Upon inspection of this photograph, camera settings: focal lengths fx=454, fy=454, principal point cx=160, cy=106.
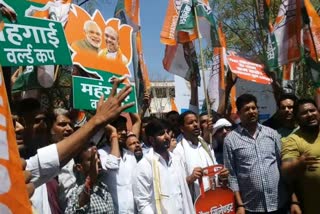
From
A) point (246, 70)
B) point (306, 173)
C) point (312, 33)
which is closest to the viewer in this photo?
point (306, 173)

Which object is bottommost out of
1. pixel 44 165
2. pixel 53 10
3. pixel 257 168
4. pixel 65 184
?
pixel 257 168

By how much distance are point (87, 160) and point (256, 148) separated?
162 centimetres

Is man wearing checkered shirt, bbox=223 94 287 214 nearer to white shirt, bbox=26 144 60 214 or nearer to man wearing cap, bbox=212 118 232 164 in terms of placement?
man wearing cap, bbox=212 118 232 164

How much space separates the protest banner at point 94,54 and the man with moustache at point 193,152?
0.65m

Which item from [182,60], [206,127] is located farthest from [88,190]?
[182,60]

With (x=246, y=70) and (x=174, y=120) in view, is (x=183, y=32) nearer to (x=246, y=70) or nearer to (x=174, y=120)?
(x=246, y=70)

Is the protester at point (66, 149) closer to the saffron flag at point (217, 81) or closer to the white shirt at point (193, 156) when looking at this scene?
the white shirt at point (193, 156)

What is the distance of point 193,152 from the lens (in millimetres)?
4508

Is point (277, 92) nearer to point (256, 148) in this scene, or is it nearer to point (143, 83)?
point (143, 83)

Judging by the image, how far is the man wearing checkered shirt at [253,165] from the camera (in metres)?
3.97

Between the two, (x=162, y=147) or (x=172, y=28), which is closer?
(x=162, y=147)

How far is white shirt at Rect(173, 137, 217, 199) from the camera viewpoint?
14.4ft

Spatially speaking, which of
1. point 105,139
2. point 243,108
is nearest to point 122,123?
point 105,139

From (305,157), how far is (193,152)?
4.10 ft
